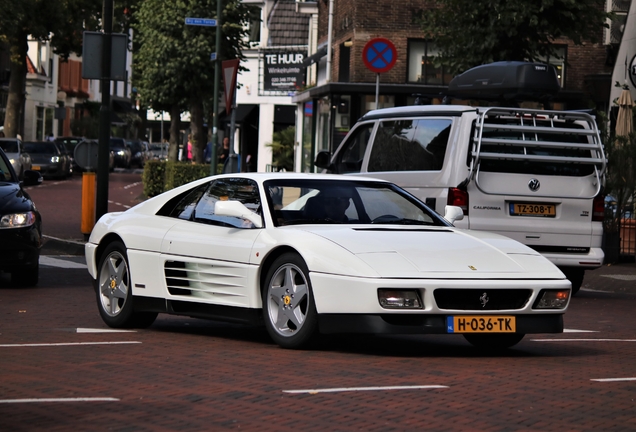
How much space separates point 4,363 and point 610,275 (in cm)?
1163

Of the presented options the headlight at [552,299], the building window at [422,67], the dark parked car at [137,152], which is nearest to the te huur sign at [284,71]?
the building window at [422,67]

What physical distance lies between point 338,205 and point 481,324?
158 centimetres

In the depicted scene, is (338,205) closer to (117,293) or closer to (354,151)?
(117,293)

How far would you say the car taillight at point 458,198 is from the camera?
46.4 feet

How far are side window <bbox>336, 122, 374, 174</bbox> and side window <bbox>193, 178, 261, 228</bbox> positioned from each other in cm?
565

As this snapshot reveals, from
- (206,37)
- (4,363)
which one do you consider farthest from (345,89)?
(4,363)

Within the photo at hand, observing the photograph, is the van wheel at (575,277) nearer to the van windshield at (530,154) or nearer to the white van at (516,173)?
the white van at (516,173)

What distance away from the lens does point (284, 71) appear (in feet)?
156

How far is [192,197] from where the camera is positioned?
10.5 m

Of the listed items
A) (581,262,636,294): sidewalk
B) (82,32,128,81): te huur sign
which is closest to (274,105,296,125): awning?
(82,32,128,81): te huur sign

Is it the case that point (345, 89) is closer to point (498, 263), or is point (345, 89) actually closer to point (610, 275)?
point (610, 275)

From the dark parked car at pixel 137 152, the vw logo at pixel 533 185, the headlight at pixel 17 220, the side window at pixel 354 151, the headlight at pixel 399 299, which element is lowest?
the dark parked car at pixel 137 152

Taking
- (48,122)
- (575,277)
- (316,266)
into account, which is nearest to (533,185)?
(575,277)

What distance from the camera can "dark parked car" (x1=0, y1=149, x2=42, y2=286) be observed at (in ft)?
46.2
